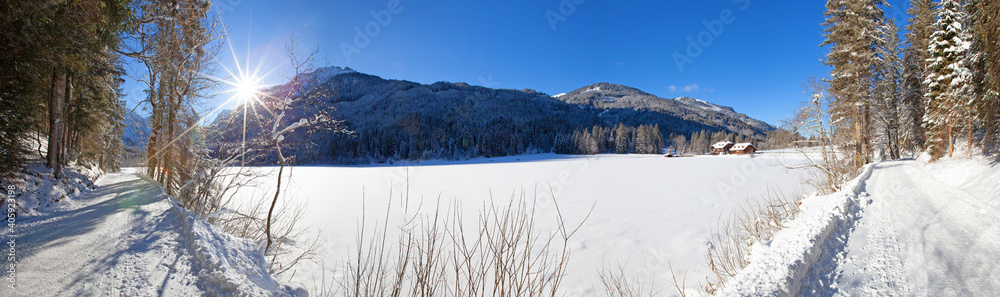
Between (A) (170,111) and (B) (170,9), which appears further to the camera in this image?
(A) (170,111)

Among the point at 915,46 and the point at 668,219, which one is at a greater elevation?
the point at 915,46

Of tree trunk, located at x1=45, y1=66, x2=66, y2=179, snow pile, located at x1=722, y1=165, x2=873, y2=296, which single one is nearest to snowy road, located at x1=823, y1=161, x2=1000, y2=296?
snow pile, located at x1=722, y1=165, x2=873, y2=296

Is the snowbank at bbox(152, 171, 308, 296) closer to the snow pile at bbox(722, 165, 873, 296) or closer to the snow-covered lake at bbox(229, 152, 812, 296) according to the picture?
the snow-covered lake at bbox(229, 152, 812, 296)

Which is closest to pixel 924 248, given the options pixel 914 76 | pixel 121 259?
pixel 121 259

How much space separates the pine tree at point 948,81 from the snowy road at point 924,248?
6.02m

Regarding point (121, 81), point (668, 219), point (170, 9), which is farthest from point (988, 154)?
point (121, 81)

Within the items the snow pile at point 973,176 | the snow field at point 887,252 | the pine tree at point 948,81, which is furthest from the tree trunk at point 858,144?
the snow field at point 887,252

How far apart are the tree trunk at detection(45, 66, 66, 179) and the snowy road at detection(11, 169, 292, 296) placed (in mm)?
4152

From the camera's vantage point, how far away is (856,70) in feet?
42.2

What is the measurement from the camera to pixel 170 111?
754cm

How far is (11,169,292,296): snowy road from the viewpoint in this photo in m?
2.34

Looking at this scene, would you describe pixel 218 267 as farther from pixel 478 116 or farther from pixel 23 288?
pixel 478 116

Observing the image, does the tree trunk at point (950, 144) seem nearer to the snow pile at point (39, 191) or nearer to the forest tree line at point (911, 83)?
the forest tree line at point (911, 83)

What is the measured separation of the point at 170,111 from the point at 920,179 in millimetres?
19057
